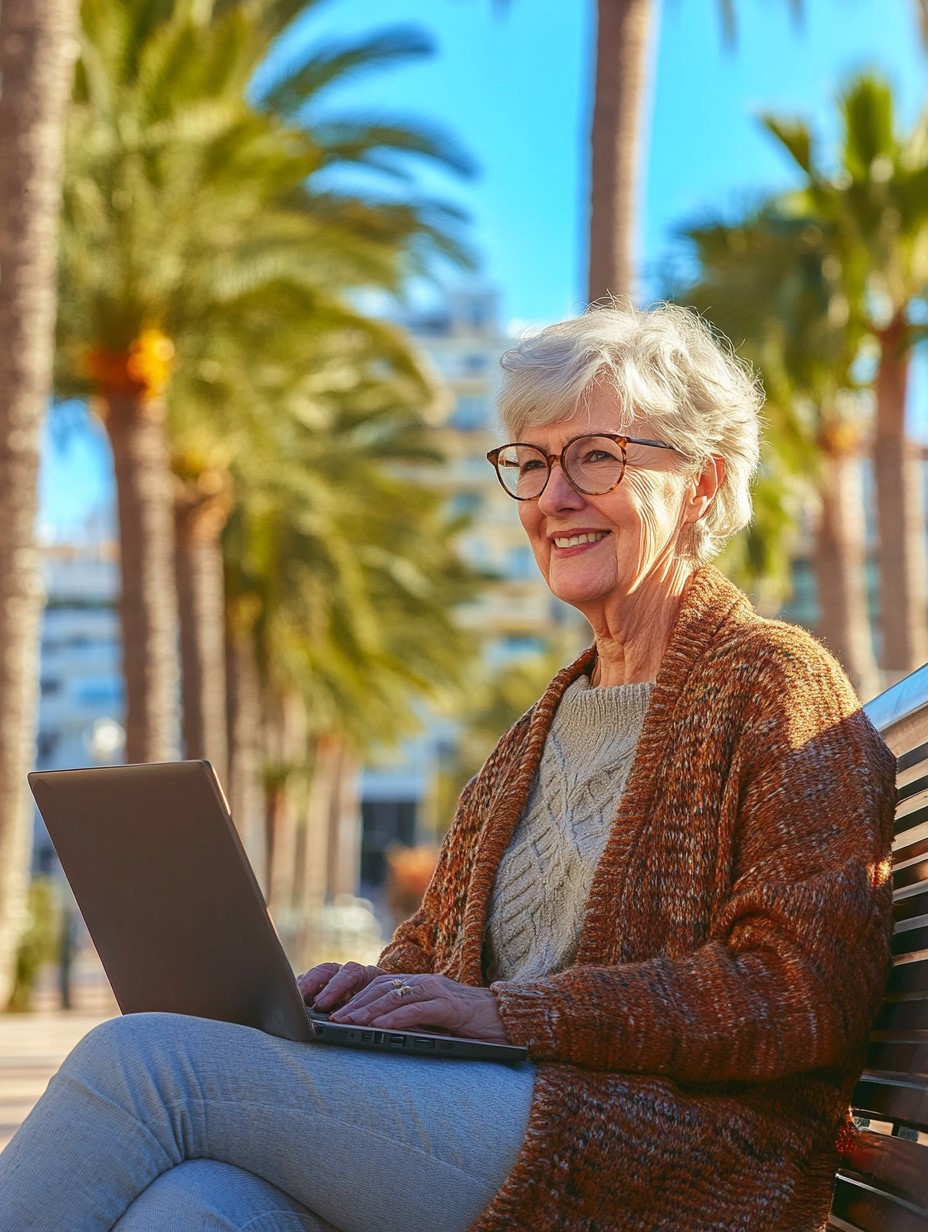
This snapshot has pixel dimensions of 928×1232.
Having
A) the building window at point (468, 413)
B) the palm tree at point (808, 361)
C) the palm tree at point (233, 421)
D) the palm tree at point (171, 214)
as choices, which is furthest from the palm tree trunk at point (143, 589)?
the building window at point (468, 413)

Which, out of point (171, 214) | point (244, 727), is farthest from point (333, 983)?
point (244, 727)

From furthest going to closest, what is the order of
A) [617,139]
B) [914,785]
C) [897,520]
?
1. [897,520]
2. [617,139]
3. [914,785]

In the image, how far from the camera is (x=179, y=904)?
2.16m

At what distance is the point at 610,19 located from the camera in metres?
10.5

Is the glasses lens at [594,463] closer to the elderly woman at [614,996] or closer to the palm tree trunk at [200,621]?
the elderly woman at [614,996]

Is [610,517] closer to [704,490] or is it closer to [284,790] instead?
[704,490]

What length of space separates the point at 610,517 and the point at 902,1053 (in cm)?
95

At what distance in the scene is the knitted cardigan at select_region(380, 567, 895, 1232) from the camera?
81.0 inches

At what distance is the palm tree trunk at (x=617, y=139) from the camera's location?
32.6ft

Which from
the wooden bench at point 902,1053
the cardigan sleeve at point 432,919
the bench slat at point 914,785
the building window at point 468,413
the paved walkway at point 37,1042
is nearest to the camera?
the wooden bench at point 902,1053

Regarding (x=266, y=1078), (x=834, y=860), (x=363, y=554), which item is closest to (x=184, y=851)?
(x=266, y=1078)

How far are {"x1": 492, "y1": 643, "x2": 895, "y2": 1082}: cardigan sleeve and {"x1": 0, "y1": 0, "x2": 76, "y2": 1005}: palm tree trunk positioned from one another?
844 centimetres

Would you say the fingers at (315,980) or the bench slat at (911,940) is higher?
the bench slat at (911,940)

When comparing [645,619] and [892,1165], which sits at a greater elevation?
[645,619]
